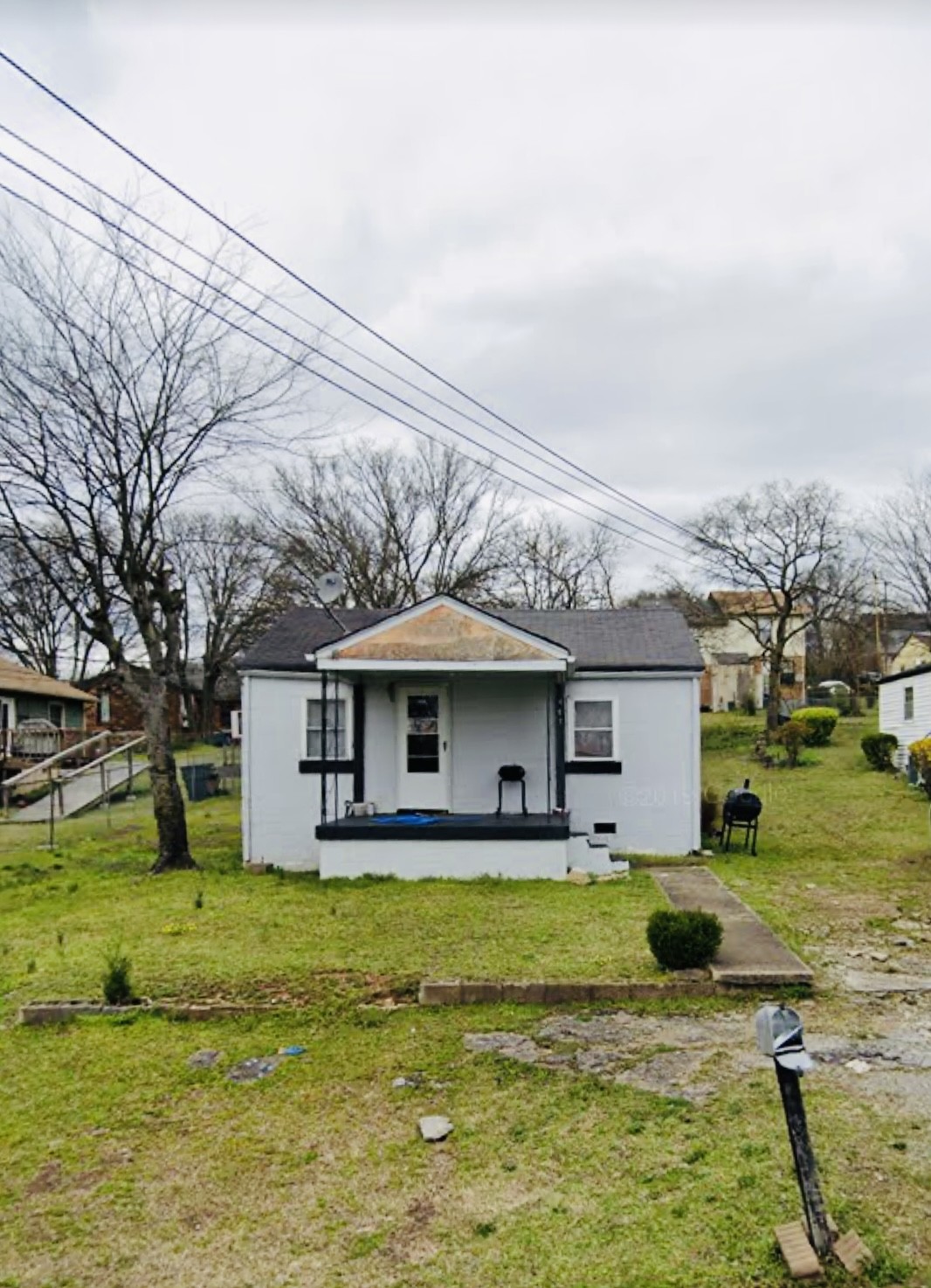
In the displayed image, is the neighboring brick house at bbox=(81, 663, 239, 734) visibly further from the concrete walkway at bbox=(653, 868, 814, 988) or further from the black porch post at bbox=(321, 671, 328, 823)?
the concrete walkway at bbox=(653, 868, 814, 988)

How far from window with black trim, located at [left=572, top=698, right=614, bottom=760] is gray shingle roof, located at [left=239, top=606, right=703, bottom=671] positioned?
0.60m

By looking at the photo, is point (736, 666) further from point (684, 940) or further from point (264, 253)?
point (684, 940)

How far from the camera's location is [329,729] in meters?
14.1

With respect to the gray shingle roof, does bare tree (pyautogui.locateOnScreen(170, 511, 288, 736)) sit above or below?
above

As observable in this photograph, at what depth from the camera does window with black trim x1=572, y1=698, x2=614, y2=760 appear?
14344 mm

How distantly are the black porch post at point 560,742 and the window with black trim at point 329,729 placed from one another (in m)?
3.16

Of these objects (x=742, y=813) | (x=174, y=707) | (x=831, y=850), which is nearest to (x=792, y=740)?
(x=831, y=850)

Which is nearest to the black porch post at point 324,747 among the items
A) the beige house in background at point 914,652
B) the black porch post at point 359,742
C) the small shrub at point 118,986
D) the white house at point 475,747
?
the white house at point 475,747

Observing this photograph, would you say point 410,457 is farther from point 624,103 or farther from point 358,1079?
point 358,1079

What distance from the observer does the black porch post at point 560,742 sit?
13750mm

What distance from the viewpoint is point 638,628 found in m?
15.4

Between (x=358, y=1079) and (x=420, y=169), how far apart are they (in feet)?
27.3

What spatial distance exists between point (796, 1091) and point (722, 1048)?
247 cm

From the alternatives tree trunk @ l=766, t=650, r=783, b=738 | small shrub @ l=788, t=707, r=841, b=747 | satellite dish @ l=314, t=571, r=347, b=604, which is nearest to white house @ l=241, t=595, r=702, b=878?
satellite dish @ l=314, t=571, r=347, b=604
